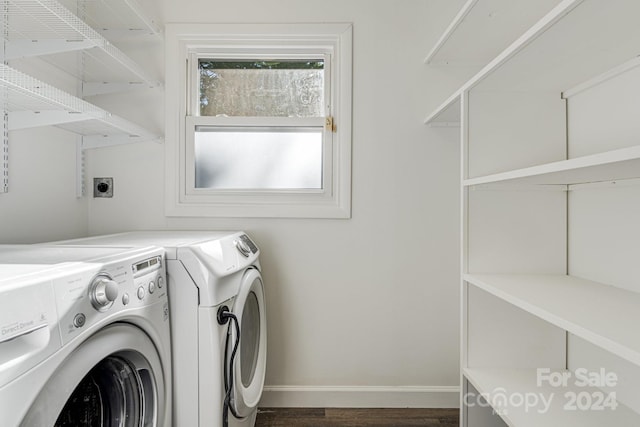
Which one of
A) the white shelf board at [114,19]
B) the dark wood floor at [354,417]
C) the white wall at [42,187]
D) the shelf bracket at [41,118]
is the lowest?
the dark wood floor at [354,417]

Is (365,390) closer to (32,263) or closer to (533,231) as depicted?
(533,231)

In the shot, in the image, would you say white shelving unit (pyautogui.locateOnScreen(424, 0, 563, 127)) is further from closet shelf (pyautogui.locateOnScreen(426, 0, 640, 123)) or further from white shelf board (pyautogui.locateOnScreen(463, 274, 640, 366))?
white shelf board (pyautogui.locateOnScreen(463, 274, 640, 366))

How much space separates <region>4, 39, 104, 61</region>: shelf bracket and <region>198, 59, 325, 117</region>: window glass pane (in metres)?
0.73

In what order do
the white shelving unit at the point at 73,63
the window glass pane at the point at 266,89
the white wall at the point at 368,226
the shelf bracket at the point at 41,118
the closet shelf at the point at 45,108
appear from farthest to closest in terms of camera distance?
1. the window glass pane at the point at 266,89
2. the white wall at the point at 368,226
3. the shelf bracket at the point at 41,118
4. the white shelving unit at the point at 73,63
5. the closet shelf at the point at 45,108

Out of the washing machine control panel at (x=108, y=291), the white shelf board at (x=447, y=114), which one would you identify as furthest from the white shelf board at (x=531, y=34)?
the washing machine control panel at (x=108, y=291)

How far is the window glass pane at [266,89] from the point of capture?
197cm

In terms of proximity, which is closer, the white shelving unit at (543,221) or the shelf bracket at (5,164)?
the white shelving unit at (543,221)

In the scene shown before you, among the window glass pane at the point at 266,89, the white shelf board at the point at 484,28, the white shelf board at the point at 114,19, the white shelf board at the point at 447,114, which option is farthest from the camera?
the window glass pane at the point at 266,89

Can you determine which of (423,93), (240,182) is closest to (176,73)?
(240,182)

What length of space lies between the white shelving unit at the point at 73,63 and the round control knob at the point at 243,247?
65 centimetres

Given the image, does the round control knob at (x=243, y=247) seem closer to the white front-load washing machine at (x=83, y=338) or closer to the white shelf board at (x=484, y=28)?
the white front-load washing machine at (x=83, y=338)

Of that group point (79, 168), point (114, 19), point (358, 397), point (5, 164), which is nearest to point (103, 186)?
point (79, 168)

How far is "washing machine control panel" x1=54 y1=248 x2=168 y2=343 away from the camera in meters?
0.70

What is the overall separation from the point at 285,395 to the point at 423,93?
5.56 feet
